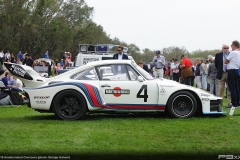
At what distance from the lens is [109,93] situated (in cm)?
1058

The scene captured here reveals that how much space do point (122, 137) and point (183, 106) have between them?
124 inches

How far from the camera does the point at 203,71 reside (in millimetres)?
23266

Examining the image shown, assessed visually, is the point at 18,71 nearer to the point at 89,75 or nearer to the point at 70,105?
the point at 70,105

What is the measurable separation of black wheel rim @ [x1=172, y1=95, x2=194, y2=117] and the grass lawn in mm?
245

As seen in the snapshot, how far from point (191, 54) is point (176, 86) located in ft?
341

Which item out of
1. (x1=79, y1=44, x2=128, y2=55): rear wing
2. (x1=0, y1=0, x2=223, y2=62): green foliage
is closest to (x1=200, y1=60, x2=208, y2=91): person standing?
(x1=79, y1=44, x2=128, y2=55): rear wing

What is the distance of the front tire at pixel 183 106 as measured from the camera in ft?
35.2

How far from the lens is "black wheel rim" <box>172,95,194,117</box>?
1077 centimetres

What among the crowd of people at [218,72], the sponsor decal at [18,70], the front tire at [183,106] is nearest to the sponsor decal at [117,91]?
the front tire at [183,106]

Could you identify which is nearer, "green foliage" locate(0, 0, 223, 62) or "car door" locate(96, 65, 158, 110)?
"car door" locate(96, 65, 158, 110)

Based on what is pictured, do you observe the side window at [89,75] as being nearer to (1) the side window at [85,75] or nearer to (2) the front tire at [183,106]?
(1) the side window at [85,75]

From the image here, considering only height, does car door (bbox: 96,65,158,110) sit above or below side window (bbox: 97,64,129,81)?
below

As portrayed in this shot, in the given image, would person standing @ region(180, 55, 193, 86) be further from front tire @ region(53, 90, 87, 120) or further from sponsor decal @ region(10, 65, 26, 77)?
sponsor decal @ region(10, 65, 26, 77)

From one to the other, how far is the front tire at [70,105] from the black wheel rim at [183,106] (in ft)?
6.83
